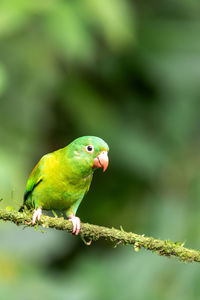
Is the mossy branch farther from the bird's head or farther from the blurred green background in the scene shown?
the blurred green background

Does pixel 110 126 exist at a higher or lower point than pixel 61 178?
higher

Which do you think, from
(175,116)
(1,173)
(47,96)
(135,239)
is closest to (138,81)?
(175,116)

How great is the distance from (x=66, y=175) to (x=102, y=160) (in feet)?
1.19

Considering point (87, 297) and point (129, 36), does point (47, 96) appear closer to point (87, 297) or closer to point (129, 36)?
point (129, 36)

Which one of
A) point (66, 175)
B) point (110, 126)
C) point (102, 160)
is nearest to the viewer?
point (102, 160)

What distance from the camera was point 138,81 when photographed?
6.95 metres

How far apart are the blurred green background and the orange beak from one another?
1.69 meters

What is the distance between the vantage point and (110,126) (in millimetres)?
6543

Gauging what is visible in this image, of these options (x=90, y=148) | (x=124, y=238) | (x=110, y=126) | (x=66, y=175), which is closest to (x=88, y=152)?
(x=90, y=148)

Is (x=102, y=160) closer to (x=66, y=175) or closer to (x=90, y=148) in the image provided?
(x=90, y=148)

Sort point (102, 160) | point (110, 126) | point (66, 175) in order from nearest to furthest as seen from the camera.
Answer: point (102, 160)
point (66, 175)
point (110, 126)

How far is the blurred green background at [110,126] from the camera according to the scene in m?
5.28

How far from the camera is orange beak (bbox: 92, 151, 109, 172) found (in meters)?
3.13

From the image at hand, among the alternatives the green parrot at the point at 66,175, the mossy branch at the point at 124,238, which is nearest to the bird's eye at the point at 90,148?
the green parrot at the point at 66,175
